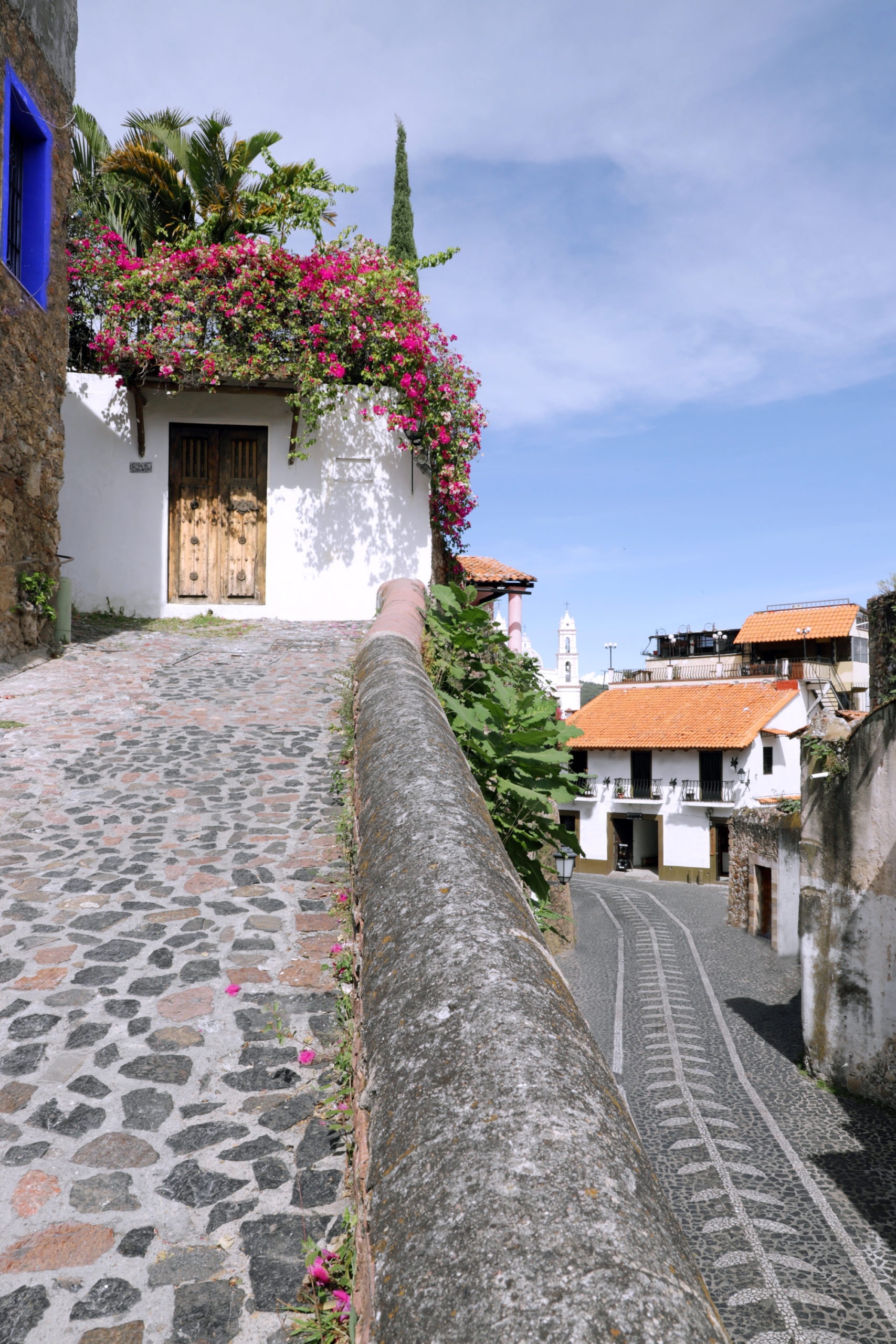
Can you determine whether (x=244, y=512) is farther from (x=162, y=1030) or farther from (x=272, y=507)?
(x=162, y=1030)

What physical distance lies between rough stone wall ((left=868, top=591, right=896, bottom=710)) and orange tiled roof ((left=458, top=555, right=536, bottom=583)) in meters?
7.75

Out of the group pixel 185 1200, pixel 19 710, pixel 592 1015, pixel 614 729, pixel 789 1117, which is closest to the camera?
pixel 185 1200

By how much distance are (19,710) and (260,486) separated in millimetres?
6503

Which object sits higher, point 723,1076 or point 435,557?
point 435,557

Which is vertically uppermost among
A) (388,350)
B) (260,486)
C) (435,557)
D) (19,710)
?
(388,350)

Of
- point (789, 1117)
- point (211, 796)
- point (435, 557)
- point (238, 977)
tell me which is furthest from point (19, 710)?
point (789, 1117)

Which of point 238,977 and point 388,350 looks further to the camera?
point 388,350

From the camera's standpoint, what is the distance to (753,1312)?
6910mm

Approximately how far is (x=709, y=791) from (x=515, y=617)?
613 inches

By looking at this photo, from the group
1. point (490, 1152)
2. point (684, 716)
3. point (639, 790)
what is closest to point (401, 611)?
point (490, 1152)

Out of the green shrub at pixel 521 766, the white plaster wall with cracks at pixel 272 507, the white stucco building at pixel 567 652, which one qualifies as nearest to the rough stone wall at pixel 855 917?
the green shrub at pixel 521 766

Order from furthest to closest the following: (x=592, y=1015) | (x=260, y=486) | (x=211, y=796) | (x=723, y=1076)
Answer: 1. (x=592, y=1015)
2. (x=260, y=486)
3. (x=723, y=1076)
4. (x=211, y=796)

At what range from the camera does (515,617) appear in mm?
17797

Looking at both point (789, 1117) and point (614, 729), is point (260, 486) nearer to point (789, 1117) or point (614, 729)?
point (789, 1117)
